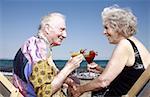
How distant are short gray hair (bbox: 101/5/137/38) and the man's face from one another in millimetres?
295

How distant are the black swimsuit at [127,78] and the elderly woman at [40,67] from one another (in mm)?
282

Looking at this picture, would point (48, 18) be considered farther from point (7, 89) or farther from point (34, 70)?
point (7, 89)

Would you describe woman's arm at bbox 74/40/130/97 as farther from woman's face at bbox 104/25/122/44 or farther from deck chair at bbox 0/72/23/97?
deck chair at bbox 0/72/23/97

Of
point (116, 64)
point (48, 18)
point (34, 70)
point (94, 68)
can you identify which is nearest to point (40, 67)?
point (34, 70)

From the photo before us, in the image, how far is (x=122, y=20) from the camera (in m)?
2.01

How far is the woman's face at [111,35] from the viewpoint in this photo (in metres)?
2.04

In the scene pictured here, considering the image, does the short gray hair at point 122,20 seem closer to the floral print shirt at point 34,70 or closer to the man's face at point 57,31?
the man's face at point 57,31

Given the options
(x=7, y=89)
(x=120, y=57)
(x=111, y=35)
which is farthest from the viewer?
(x=111, y=35)

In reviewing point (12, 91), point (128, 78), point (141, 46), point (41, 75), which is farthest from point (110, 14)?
point (12, 91)

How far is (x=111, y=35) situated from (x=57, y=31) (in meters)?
0.36

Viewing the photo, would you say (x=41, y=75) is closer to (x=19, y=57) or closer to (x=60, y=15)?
(x=19, y=57)

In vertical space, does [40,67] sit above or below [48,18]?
below

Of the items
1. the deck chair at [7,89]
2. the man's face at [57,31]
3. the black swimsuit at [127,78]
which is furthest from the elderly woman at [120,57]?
the deck chair at [7,89]

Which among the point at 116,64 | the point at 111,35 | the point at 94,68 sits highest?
the point at 111,35
